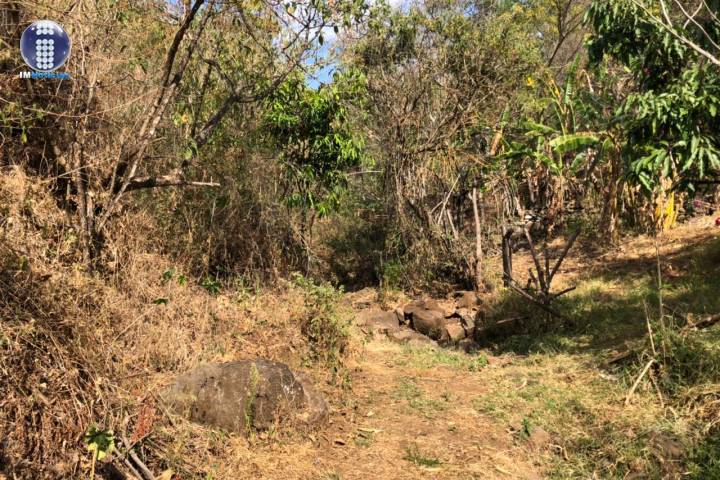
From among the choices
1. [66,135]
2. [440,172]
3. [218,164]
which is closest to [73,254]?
[66,135]

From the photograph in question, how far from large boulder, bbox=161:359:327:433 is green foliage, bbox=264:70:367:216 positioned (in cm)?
383

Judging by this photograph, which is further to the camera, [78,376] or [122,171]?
[122,171]

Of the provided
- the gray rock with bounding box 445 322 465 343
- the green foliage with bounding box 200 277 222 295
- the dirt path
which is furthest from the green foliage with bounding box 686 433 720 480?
the green foliage with bounding box 200 277 222 295

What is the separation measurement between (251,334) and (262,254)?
89.1 inches

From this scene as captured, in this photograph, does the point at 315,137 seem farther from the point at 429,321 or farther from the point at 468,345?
the point at 468,345

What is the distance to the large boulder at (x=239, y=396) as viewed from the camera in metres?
4.21

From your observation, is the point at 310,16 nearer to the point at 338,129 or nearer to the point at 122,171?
the point at 338,129

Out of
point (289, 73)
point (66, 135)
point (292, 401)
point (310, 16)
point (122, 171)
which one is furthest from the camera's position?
point (289, 73)

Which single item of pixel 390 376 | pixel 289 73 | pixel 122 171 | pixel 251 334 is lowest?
pixel 390 376

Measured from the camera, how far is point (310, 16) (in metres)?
6.56

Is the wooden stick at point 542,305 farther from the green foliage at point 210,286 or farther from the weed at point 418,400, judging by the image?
the green foliage at point 210,286

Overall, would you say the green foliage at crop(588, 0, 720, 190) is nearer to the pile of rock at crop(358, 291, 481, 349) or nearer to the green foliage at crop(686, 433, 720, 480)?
the green foliage at crop(686, 433, 720, 480)

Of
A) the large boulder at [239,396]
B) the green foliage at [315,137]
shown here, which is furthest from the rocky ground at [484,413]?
the green foliage at [315,137]

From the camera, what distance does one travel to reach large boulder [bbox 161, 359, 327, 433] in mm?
4207
